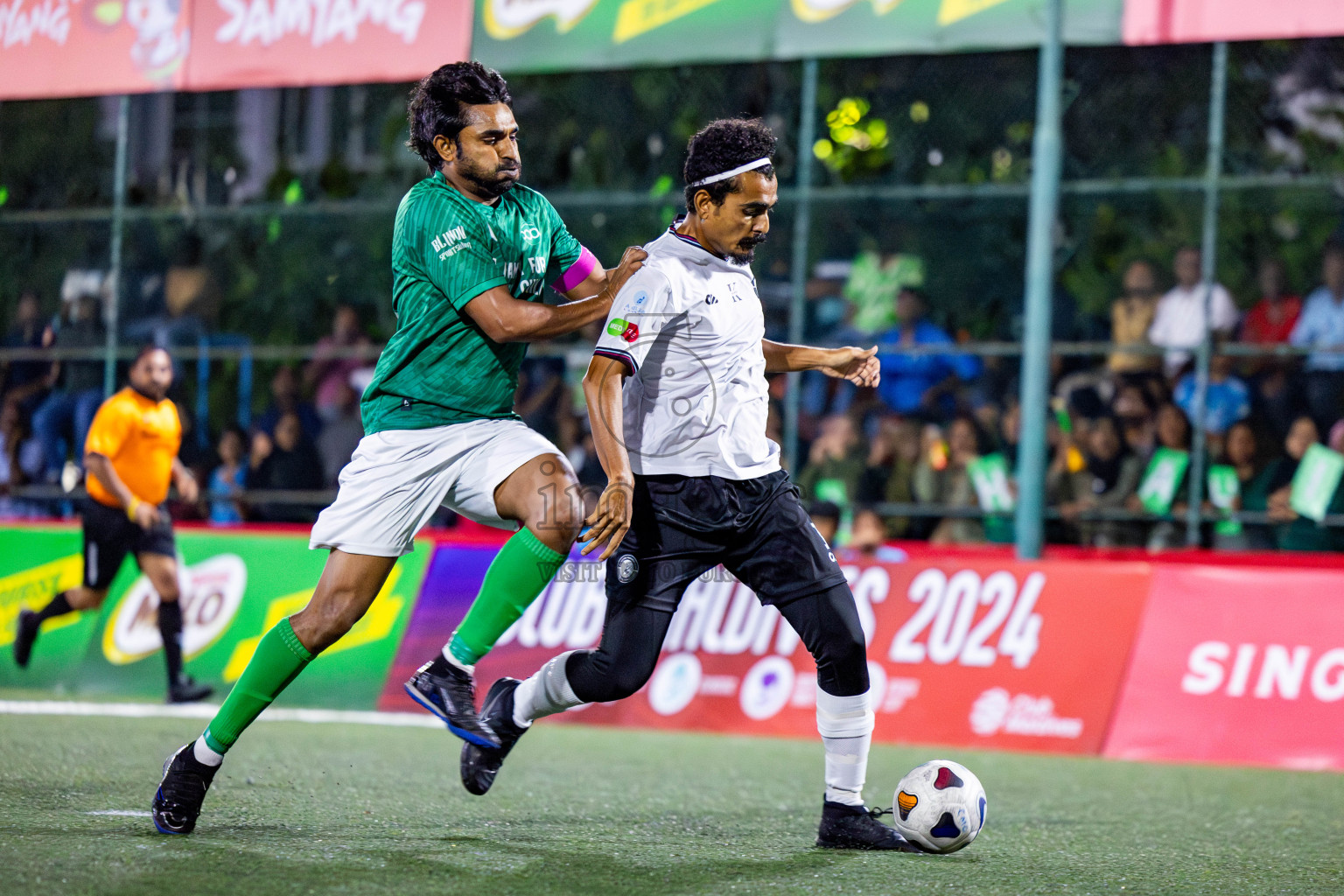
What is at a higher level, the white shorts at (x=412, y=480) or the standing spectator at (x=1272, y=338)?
the standing spectator at (x=1272, y=338)

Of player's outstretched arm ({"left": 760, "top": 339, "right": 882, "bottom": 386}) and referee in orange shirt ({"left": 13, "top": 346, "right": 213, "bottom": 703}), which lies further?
referee in orange shirt ({"left": 13, "top": 346, "right": 213, "bottom": 703})

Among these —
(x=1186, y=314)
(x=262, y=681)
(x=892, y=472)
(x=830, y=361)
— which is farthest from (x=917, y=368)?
(x=262, y=681)

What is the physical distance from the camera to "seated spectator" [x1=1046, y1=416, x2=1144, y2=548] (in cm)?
1130

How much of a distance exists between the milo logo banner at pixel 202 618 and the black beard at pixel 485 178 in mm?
5457

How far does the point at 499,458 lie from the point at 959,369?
7.80 m

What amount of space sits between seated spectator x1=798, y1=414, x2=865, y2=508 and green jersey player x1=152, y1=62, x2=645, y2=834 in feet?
23.2

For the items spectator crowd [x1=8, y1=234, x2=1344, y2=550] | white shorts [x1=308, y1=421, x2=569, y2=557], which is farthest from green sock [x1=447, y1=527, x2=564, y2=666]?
spectator crowd [x1=8, y1=234, x2=1344, y2=550]

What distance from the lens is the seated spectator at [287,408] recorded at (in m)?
13.6

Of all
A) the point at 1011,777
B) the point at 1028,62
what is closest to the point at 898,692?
the point at 1011,777

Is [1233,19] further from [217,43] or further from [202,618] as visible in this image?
[202,618]

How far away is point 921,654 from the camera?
9000mm

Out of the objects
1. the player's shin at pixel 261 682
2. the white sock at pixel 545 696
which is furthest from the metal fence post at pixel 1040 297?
the player's shin at pixel 261 682

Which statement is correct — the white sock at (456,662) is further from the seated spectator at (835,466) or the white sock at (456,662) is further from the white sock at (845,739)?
the seated spectator at (835,466)

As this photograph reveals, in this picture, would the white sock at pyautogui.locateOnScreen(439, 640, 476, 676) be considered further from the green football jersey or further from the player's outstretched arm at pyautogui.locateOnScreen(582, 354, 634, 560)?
the green football jersey
